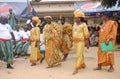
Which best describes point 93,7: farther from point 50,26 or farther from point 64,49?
point 50,26

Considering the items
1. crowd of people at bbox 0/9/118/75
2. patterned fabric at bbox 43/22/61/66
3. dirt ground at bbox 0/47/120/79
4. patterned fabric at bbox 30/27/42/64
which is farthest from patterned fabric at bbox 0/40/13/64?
patterned fabric at bbox 43/22/61/66

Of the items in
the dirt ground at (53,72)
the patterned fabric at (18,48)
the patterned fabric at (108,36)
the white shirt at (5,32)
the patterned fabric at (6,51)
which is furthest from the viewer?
the patterned fabric at (18,48)

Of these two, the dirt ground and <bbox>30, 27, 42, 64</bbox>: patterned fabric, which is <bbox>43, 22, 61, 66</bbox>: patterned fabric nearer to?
the dirt ground

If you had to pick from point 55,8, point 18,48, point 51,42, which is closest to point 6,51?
point 51,42

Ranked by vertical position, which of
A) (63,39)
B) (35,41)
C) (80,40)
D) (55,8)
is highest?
(80,40)

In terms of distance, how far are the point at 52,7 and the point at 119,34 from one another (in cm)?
1161

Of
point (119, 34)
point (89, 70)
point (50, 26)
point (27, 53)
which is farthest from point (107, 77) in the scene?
point (119, 34)

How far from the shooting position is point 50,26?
10.1 metres

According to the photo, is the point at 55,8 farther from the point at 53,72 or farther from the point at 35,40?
the point at 53,72

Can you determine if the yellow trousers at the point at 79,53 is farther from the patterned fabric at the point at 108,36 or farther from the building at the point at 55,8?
the building at the point at 55,8

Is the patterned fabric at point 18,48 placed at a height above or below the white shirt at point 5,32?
below

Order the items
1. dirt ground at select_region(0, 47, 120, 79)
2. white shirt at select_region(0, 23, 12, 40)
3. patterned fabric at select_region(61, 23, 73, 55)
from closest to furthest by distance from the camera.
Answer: dirt ground at select_region(0, 47, 120, 79), white shirt at select_region(0, 23, 12, 40), patterned fabric at select_region(61, 23, 73, 55)

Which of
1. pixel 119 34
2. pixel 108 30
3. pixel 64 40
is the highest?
pixel 108 30

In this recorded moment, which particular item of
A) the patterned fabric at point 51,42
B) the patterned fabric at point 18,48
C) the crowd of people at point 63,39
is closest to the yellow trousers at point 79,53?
the crowd of people at point 63,39
